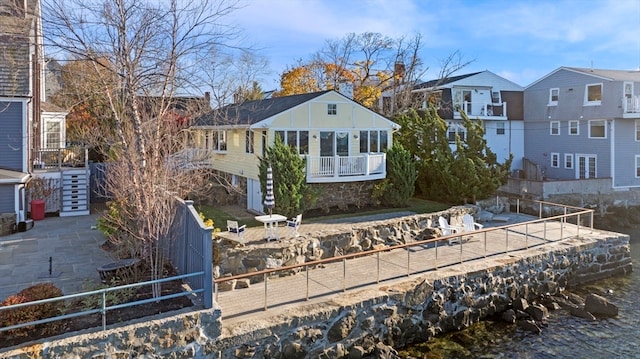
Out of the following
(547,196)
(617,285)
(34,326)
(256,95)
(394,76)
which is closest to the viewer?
(34,326)

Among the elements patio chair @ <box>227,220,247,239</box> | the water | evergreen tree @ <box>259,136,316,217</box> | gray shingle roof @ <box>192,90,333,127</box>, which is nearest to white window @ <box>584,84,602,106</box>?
gray shingle roof @ <box>192,90,333,127</box>

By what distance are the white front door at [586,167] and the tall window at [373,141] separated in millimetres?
16854

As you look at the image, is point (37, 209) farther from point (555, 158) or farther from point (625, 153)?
point (625, 153)

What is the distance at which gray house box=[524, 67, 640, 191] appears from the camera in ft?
97.7

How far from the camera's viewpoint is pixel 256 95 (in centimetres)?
3947

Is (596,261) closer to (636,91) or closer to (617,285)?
(617,285)

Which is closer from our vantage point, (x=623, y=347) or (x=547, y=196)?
(x=623, y=347)

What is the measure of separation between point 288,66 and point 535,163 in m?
21.3

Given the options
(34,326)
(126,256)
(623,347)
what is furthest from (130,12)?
(623,347)

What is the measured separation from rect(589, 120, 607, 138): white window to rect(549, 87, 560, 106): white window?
3321 millimetres

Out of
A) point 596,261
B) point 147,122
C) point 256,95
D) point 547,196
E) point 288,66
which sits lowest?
point 596,261

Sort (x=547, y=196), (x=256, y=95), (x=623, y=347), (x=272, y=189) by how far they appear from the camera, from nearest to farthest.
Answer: (x=623, y=347) → (x=272, y=189) → (x=547, y=196) → (x=256, y=95)

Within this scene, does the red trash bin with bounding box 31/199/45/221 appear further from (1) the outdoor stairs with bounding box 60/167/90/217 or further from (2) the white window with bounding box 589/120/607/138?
(2) the white window with bounding box 589/120/607/138

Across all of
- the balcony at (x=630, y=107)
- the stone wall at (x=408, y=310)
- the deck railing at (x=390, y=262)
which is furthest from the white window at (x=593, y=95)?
the stone wall at (x=408, y=310)
